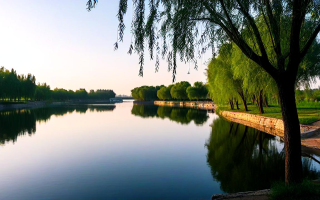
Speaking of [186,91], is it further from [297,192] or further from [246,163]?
[297,192]

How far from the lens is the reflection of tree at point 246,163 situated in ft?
28.9

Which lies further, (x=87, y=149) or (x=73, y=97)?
(x=73, y=97)

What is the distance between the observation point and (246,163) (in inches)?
444

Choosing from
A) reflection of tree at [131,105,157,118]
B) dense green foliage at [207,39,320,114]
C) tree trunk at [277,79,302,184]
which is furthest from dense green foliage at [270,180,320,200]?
reflection of tree at [131,105,157,118]

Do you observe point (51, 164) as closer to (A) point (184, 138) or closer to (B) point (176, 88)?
(A) point (184, 138)

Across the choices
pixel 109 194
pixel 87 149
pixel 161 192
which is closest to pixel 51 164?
pixel 87 149

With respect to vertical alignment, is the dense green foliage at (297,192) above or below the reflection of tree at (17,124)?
above

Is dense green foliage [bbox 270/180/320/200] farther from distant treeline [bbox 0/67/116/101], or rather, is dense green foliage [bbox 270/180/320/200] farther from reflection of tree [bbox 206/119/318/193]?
distant treeline [bbox 0/67/116/101]

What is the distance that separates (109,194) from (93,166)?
3.68 m

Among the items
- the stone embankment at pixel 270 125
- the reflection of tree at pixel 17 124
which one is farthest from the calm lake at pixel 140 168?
the reflection of tree at pixel 17 124

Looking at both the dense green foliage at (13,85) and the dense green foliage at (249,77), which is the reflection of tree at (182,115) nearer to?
the dense green foliage at (249,77)

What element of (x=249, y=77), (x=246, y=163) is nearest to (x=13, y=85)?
(x=249, y=77)

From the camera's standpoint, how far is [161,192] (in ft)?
27.2

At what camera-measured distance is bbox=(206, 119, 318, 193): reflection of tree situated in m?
8.81
